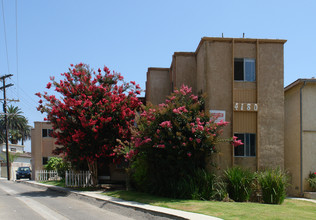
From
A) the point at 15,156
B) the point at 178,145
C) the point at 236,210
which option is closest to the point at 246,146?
the point at 178,145

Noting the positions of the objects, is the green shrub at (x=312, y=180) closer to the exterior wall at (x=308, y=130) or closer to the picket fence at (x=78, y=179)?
the exterior wall at (x=308, y=130)

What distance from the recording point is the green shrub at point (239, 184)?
1505cm

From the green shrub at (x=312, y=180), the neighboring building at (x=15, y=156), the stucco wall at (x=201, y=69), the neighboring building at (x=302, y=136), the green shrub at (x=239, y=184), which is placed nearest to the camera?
the green shrub at (x=239, y=184)

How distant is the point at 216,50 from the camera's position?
1745cm

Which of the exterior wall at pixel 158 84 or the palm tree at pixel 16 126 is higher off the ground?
the exterior wall at pixel 158 84

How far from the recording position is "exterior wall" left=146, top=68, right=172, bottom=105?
76.1 ft

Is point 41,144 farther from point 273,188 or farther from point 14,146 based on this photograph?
point 14,146

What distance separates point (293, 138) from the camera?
1856cm

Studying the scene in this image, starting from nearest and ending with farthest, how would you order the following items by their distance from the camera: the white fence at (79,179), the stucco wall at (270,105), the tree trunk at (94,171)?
the stucco wall at (270,105) → the tree trunk at (94,171) → the white fence at (79,179)

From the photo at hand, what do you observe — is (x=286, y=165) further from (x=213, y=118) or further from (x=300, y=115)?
(x=213, y=118)

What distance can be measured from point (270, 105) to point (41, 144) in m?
26.9

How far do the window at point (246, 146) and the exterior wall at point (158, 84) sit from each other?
7146mm

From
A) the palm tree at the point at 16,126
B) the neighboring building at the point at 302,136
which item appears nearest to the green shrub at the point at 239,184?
the neighboring building at the point at 302,136

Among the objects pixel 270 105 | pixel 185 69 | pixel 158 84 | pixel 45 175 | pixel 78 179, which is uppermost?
pixel 185 69
